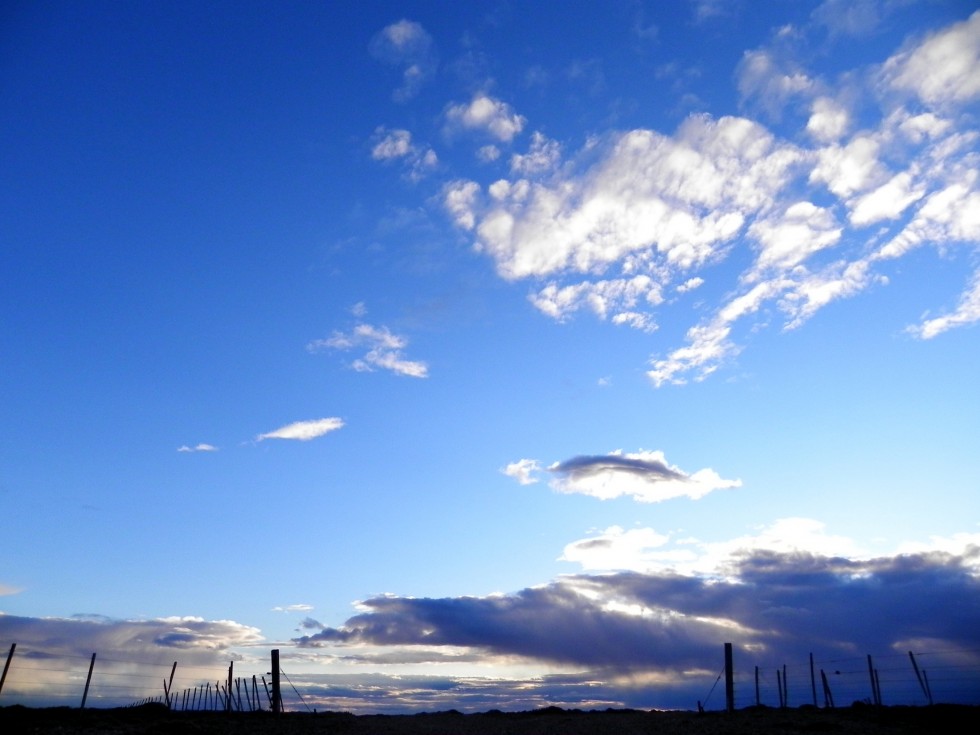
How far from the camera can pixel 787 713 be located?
31.7 metres

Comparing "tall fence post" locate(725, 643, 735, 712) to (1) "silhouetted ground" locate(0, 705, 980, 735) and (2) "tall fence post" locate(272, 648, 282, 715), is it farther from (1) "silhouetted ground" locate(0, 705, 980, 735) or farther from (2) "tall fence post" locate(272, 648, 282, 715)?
(2) "tall fence post" locate(272, 648, 282, 715)

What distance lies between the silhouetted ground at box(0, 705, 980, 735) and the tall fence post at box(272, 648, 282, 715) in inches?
38.5

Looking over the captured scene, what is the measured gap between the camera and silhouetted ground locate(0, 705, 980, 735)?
26.6 m

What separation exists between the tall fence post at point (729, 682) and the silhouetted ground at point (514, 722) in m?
1.59

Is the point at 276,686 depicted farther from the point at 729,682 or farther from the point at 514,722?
the point at 729,682

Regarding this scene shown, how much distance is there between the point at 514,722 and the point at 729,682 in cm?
1056

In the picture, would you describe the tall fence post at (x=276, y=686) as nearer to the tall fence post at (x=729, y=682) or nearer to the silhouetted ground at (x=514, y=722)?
the silhouetted ground at (x=514, y=722)

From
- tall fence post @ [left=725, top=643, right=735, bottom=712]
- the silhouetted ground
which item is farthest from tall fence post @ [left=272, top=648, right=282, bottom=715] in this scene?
tall fence post @ [left=725, top=643, right=735, bottom=712]

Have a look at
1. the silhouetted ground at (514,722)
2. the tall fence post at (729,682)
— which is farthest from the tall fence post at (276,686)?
the tall fence post at (729,682)

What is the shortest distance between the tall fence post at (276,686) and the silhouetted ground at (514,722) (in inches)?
38.5

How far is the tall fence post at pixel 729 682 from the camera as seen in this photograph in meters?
35.6

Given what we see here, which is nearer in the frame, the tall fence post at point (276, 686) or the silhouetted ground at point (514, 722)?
the silhouetted ground at point (514, 722)

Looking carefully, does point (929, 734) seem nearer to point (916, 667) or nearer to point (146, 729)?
point (916, 667)

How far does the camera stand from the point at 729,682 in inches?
1426
